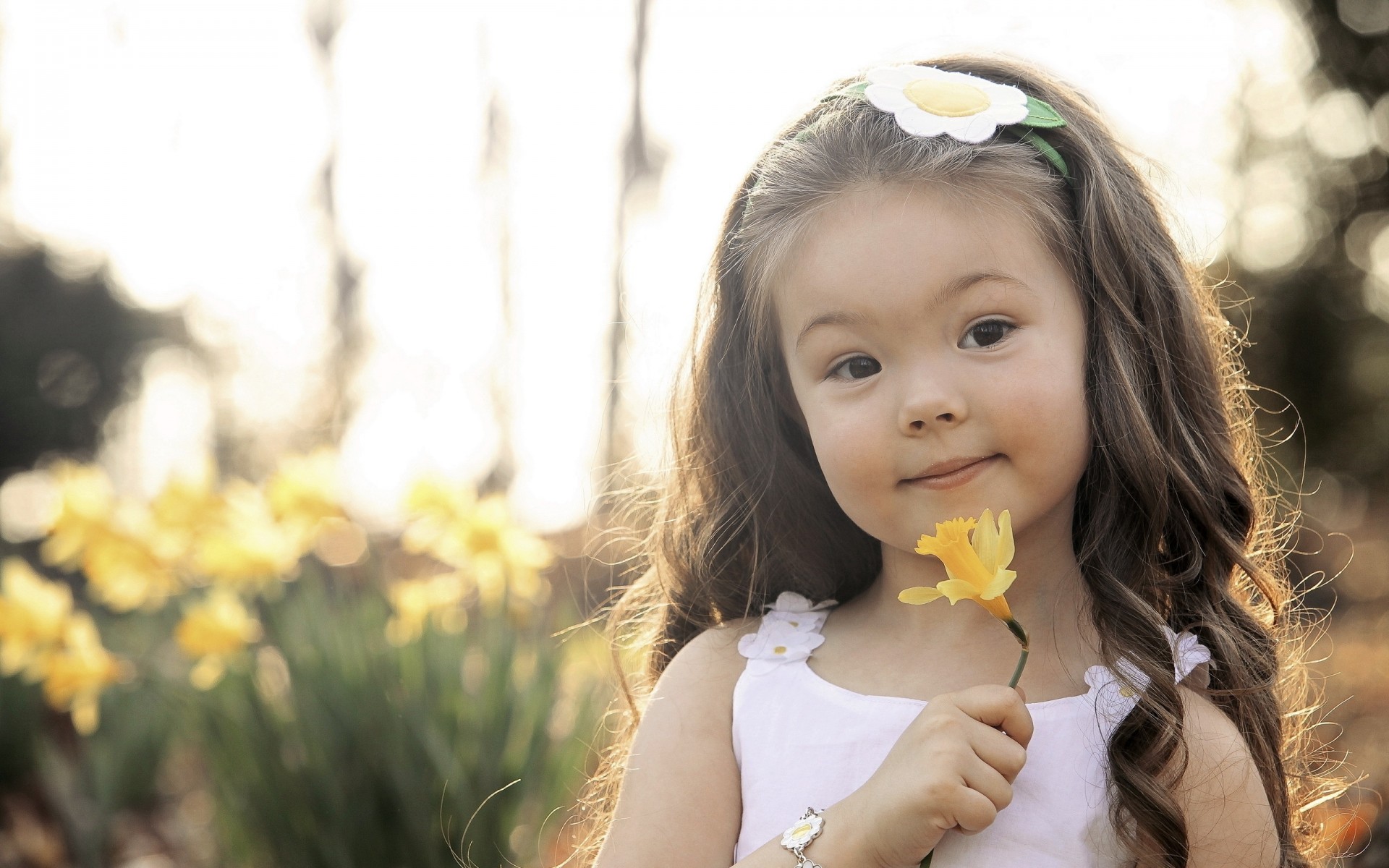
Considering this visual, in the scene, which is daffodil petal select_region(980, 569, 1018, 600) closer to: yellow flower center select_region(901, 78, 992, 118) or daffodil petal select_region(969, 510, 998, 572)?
daffodil petal select_region(969, 510, 998, 572)

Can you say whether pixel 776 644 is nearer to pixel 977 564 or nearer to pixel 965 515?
pixel 965 515

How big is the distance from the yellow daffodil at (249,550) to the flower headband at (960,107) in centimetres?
239

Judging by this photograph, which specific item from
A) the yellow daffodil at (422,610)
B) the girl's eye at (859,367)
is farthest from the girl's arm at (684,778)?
the yellow daffodil at (422,610)

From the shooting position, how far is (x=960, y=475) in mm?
1335

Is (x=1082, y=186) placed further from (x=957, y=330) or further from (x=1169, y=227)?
(x=957, y=330)

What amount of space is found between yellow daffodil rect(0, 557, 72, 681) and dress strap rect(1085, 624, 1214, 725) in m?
3.17

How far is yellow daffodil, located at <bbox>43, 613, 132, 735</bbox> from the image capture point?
3406 mm

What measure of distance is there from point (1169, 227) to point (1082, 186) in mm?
196

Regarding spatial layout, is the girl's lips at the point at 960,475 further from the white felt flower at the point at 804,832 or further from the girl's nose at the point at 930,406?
the white felt flower at the point at 804,832

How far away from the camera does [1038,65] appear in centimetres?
167

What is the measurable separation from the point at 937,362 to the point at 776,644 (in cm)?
49

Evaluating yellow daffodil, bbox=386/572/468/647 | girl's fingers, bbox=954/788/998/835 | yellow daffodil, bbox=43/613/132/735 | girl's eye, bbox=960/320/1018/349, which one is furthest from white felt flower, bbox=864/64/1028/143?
yellow daffodil, bbox=43/613/132/735

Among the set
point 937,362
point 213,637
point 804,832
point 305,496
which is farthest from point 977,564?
point 305,496

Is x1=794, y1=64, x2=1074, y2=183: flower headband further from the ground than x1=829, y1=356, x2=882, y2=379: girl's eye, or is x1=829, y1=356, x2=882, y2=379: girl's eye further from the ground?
x1=794, y1=64, x2=1074, y2=183: flower headband
